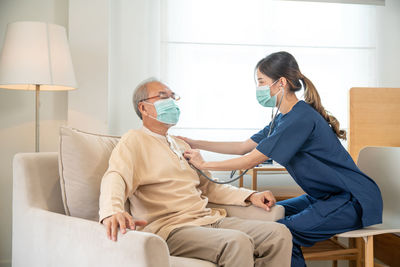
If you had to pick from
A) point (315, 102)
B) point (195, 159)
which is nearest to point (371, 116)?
point (315, 102)

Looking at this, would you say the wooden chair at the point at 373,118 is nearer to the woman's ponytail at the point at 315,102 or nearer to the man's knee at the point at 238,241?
the woman's ponytail at the point at 315,102

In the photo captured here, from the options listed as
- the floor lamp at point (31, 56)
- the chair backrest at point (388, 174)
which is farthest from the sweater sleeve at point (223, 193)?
the floor lamp at point (31, 56)

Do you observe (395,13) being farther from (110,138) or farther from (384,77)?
(110,138)

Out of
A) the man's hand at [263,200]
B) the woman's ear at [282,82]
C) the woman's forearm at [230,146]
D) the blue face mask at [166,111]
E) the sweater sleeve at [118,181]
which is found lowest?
the man's hand at [263,200]

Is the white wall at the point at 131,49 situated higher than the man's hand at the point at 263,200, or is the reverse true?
the white wall at the point at 131,49

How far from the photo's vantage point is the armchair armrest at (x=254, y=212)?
1541mm

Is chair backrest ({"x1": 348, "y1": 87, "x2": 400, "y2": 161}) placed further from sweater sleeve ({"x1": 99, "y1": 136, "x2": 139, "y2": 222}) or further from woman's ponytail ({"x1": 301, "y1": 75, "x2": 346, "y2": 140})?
sweater sleeve ({"x1": 99, "y1": 136, "x2": 139, "y2": 222})

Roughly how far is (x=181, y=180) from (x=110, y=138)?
1.16 feet

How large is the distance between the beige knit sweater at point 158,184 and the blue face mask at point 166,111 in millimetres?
79

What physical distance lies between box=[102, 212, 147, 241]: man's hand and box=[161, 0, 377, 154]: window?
1.65m

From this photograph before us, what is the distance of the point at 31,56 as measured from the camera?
1875 mm

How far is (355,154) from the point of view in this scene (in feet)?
7.57

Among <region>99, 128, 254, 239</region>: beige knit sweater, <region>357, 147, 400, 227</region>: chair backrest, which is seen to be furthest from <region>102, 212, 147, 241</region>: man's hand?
<region>357, 147, 400, 227</region>: chair backrest

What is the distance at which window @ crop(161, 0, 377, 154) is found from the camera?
274cm
